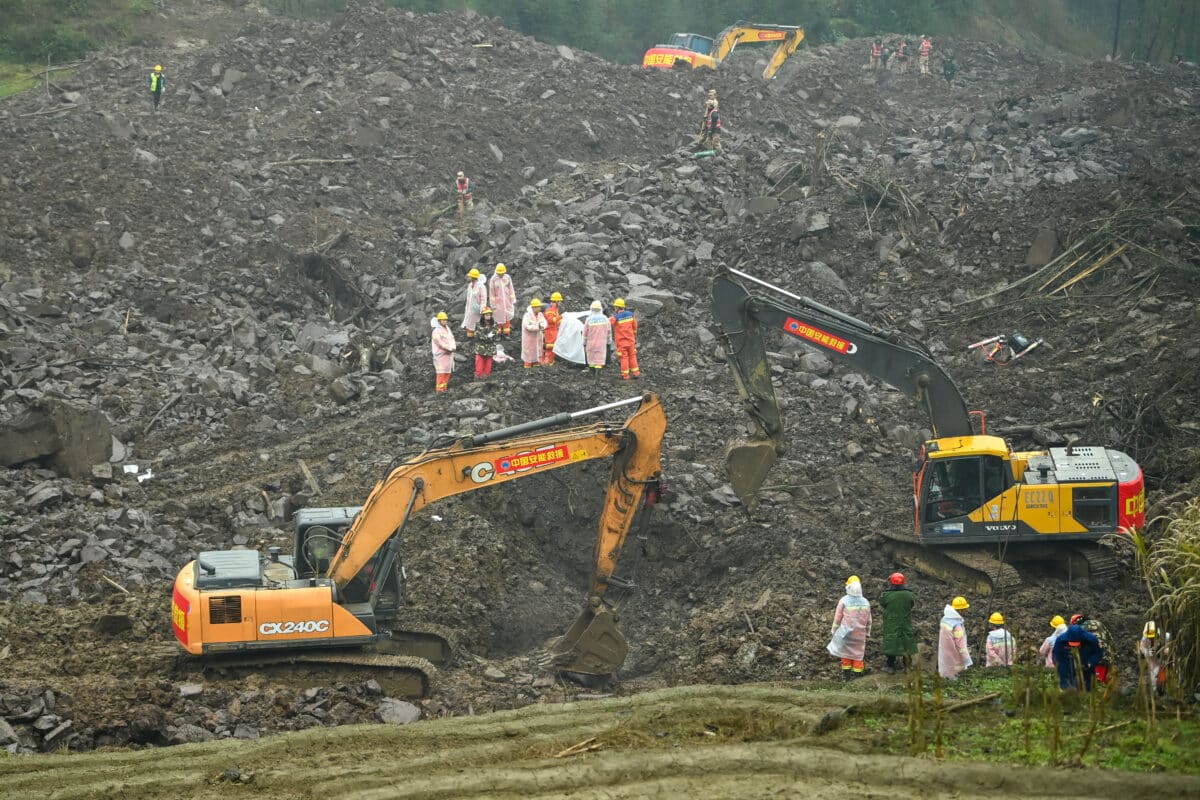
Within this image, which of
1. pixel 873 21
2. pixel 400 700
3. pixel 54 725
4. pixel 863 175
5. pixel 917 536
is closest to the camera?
pixel 54 725

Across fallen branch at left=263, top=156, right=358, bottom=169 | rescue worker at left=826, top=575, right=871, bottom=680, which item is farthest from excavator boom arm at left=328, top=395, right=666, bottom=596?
fallen branch at left=263, top=156, right=358, bottom=169

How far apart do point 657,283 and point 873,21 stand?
33.1m

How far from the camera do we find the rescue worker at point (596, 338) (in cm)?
2002

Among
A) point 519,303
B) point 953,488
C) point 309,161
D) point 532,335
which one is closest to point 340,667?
point 953,488

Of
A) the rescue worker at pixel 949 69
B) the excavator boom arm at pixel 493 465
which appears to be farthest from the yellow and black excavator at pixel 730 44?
the excavator boom arm at pixel 493 465

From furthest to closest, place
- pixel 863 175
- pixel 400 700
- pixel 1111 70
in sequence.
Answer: pixel 1111 70, pixel 863 175, pixel 400 700

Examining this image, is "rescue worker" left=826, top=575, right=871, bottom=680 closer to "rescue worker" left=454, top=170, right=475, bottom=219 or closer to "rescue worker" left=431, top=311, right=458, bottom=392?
"rescue worker" left=431, top=311, right=458, bottom=392

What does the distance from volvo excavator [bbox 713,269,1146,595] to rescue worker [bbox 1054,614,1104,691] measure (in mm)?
3163

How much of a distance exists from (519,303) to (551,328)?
223 cm

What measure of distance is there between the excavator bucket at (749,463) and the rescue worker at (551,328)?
18.2 ft

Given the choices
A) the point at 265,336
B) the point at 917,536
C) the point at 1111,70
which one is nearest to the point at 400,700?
the point at 917,536

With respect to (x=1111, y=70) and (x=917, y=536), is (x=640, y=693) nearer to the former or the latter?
(x=917, y=536)

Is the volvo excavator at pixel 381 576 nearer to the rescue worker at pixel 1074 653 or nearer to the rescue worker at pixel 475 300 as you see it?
the rescue worker at pixel 1074 653

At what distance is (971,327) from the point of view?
74.2 ft
